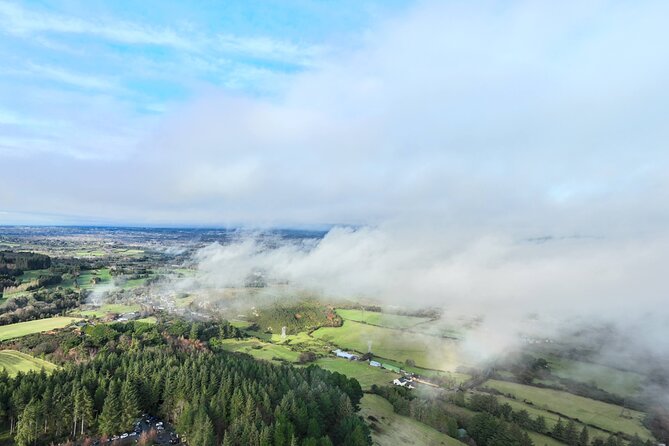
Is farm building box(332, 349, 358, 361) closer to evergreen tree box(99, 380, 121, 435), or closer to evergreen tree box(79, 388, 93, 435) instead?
evergreen tree box(99, 380, 121, 435)

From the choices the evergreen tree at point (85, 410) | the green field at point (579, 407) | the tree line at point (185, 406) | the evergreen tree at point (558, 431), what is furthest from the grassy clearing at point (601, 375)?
the evergreen tree at point (85, 410)

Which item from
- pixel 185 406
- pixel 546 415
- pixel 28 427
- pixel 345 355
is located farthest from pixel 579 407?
pixel 28 427

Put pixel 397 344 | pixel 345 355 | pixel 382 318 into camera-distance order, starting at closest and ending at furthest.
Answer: pixel 345 355
pixel 397 344
pixel 382 318

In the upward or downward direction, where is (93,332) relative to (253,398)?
downward

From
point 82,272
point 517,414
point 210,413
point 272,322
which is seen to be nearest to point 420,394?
point 517,414

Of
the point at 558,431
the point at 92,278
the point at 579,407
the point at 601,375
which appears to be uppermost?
the point at 92,278

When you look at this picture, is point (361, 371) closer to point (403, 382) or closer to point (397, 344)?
point (403, 382)

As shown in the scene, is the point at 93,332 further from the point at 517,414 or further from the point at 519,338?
the point at 519,338
